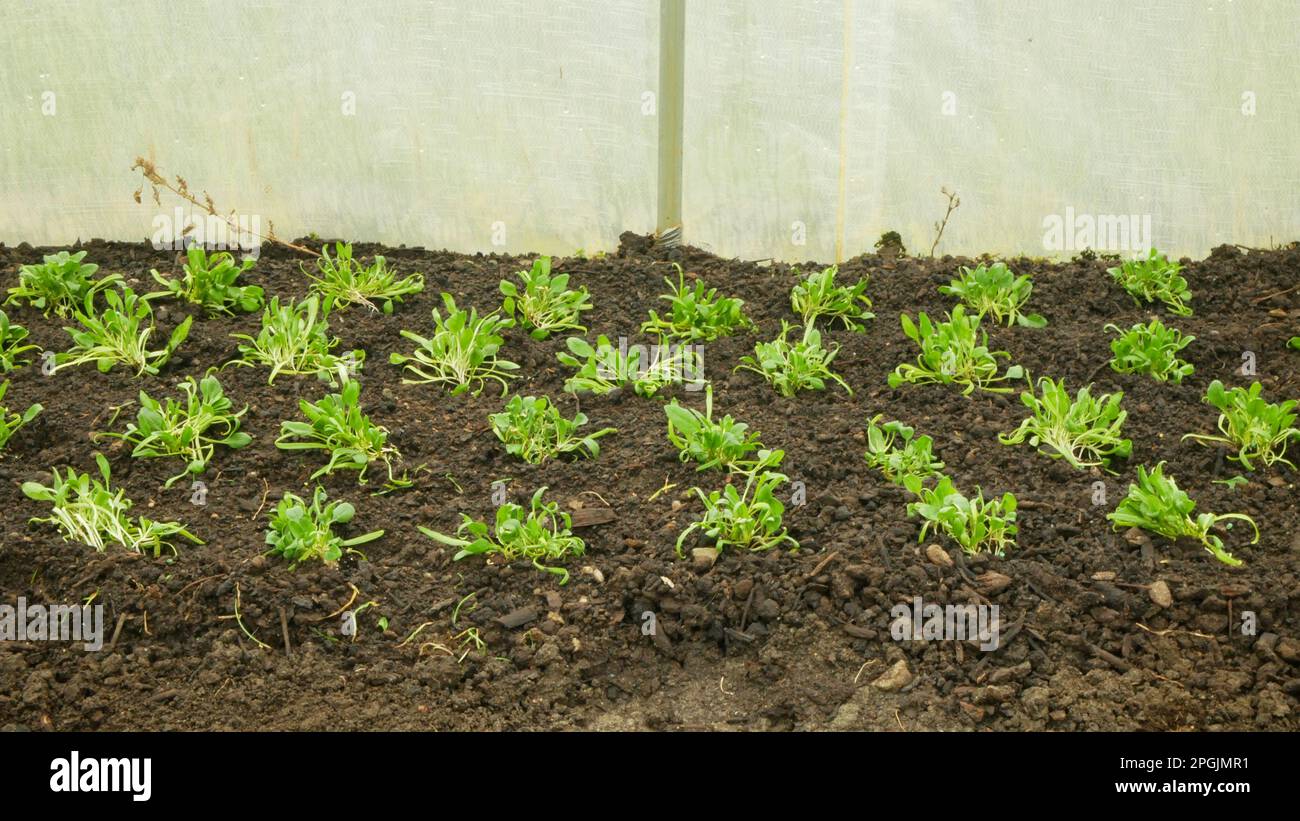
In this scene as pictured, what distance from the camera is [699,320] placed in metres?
4.85

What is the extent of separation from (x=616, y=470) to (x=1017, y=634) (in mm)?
1422

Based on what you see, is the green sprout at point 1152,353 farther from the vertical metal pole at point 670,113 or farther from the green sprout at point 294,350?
the green sprout at point 294,350

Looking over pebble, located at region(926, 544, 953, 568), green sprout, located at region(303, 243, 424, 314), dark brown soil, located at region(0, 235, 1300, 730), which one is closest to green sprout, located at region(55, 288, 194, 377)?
dark brown soil, located at region(0, 235, 1300, 730)

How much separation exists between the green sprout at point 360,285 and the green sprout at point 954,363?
212 centimetres

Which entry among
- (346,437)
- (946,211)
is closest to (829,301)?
(946,211)

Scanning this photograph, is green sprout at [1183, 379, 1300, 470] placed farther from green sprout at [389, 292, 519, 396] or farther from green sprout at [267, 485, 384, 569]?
green sprout at [267, 485, 384, 569]

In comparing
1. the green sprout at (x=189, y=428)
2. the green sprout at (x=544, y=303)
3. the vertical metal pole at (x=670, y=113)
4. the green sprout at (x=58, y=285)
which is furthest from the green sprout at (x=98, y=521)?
the vertical metal pole at (x=670, y=113)

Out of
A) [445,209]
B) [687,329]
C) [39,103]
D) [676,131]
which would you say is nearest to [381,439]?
[687,329]

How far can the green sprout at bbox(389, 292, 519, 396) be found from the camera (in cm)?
450

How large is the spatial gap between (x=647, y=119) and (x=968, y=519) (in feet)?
8.90

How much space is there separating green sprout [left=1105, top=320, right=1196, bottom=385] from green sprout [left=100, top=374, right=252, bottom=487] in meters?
3.32

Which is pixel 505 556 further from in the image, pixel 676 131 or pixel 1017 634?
pixel 676 131

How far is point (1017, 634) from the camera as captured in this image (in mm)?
3260

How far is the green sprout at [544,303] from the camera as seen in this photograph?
4.85 m
